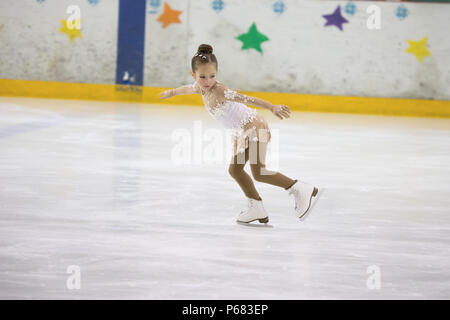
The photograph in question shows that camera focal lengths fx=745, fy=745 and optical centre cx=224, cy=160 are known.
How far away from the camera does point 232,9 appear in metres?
11.9

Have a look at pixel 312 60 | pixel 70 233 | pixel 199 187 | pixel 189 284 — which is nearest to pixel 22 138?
pixel 199 187

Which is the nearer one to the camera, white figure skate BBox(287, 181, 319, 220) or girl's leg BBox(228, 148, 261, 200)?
girl's leg BBox(228, 148, 261, 200)

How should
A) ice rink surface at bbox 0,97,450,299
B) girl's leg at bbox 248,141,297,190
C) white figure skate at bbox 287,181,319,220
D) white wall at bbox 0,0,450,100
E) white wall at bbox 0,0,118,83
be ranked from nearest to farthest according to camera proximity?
ice rink surface at bbox 0,97,450,299
girl's leg at bbox 248,141,297,190
white figure skate at bbox 287,181,319,220
white wall at bbox 0,0,450,100
white wall at bbox 0,0,118,83

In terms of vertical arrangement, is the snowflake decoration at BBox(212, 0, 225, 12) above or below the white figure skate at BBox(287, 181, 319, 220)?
above

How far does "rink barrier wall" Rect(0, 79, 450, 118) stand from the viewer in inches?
468

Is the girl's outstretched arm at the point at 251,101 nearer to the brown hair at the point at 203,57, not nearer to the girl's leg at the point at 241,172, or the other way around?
the brown hair at the point at 203,57

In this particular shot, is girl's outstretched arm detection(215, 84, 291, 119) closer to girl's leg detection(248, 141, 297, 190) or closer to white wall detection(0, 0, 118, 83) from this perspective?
girl's leg detection(248, 141, 297, 190)

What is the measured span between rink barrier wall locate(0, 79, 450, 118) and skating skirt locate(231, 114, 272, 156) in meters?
7.99

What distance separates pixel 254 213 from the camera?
3.97 metres

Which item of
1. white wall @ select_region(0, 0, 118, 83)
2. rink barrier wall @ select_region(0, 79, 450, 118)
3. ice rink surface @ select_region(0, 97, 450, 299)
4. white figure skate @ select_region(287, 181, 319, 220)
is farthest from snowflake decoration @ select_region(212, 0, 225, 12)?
white figure skate @ select_region(287, 181, 319, 220)

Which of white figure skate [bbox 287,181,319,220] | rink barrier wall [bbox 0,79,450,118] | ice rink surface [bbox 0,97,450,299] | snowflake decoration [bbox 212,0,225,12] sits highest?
snowflake decoration [bbox 212,0,225,12]

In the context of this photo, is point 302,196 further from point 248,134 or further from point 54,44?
point 54,44

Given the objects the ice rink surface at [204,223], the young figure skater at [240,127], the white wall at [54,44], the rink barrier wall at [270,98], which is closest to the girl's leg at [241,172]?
the young figure skater at [240,127]

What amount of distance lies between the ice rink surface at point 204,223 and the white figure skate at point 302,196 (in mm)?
72
